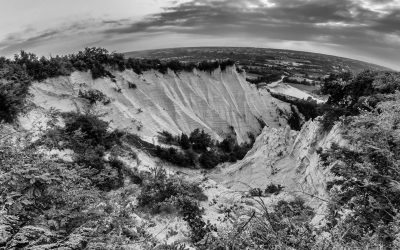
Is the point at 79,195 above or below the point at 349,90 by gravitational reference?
Answer: below

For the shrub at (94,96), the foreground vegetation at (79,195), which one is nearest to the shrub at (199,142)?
the shrub at (94,96)

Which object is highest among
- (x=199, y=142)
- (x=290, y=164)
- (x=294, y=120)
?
(x=290, y=164)

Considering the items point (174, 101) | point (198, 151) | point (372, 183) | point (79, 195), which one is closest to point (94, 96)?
point (198, 151)

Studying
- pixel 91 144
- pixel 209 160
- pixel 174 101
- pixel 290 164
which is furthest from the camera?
pixel 174 101

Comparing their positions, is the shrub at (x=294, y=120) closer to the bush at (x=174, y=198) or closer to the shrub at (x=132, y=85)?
the shrub at (x=132, y=85)

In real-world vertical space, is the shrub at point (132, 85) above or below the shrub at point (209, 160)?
above

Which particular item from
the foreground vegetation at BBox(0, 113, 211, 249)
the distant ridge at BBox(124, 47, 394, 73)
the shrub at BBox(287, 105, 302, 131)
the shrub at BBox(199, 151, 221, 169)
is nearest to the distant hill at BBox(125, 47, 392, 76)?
the distant ridge at BBox(124, 47, 394, 73)

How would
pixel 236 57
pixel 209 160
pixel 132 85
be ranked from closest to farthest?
pixel 209 160
pixel 132 85
pixel 236 57

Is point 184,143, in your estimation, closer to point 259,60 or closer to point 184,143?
point 184,143

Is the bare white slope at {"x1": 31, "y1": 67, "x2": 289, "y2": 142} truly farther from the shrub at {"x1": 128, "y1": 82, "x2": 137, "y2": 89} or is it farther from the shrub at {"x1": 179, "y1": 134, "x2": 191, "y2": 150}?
the shrub at {"x1": 179, "y1": 134, "x2": 191, "y2": 150}

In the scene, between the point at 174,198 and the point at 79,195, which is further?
the point at 174,198
